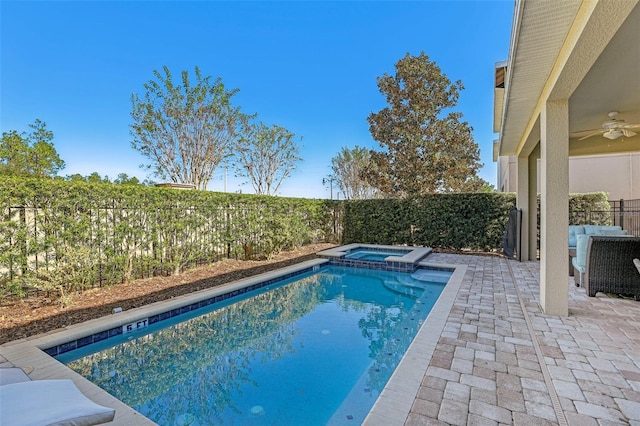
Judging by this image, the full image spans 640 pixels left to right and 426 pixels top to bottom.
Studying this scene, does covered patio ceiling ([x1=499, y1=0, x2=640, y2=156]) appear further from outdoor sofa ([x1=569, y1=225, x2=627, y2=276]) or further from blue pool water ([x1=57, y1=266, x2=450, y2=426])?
blue pool water ([x1=57, y1=266, x2=450, y2=426])

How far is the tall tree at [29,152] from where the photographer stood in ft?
47.7

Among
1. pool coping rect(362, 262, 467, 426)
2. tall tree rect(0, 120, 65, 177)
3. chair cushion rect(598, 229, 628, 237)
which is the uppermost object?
tall tree rect(0, 120, 65, 177)

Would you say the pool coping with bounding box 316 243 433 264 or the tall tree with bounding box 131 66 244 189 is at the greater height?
the tall tree with bounding box 131 66 244 189

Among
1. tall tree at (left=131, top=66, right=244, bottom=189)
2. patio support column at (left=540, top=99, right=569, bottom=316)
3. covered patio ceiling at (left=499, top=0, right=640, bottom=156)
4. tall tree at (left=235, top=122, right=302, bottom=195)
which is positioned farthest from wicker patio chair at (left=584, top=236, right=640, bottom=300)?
tall tree at (left=235, top=122, right=302, bottom=195)

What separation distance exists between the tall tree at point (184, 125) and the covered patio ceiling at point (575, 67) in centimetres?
1326

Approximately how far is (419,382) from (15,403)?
295cm

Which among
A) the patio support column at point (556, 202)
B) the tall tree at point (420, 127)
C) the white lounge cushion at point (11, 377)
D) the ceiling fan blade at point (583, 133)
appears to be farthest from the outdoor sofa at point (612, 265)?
the tall tree at point (420, 127)

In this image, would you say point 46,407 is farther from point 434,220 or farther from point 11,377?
point 434,220

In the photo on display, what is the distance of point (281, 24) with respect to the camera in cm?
1175

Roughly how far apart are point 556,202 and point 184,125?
1507 centimetres

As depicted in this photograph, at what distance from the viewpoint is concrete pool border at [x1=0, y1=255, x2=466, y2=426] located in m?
2.47

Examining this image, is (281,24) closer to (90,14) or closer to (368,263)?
(90,14)

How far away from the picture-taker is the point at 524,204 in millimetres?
9227

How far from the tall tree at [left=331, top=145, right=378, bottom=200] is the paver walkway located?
21.2m
